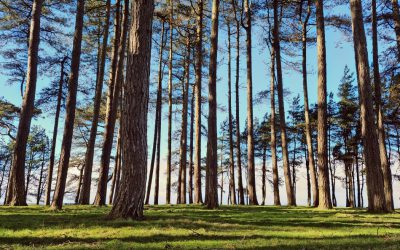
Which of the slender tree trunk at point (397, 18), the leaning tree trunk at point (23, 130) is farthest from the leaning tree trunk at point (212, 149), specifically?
the slender tree trunk at point (397, 18)

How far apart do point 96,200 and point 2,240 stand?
31.3ft

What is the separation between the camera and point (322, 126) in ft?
44.0

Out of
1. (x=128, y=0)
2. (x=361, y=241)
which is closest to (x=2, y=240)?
(x=361, y=241)

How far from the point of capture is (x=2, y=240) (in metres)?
4.92

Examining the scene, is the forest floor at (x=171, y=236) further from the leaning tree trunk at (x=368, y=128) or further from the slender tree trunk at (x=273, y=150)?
the slender tree trunk at (x=273, y=150)

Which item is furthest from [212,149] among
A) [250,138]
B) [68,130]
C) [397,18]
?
[397,18]

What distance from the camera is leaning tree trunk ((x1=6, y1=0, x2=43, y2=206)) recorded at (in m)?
12.2

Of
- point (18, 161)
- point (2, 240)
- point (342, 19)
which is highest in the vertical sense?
point (342, 19)

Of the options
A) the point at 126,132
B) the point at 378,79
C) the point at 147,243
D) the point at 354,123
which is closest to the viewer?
the point at 147,243

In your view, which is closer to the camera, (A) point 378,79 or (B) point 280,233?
(B) point 280,233

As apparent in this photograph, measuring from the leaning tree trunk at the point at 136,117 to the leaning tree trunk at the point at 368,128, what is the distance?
26.3 feet

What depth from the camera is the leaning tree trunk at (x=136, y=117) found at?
720 cm

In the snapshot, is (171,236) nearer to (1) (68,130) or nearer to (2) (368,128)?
(1) (68,130)

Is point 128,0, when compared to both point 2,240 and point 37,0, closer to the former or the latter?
point 37,0
